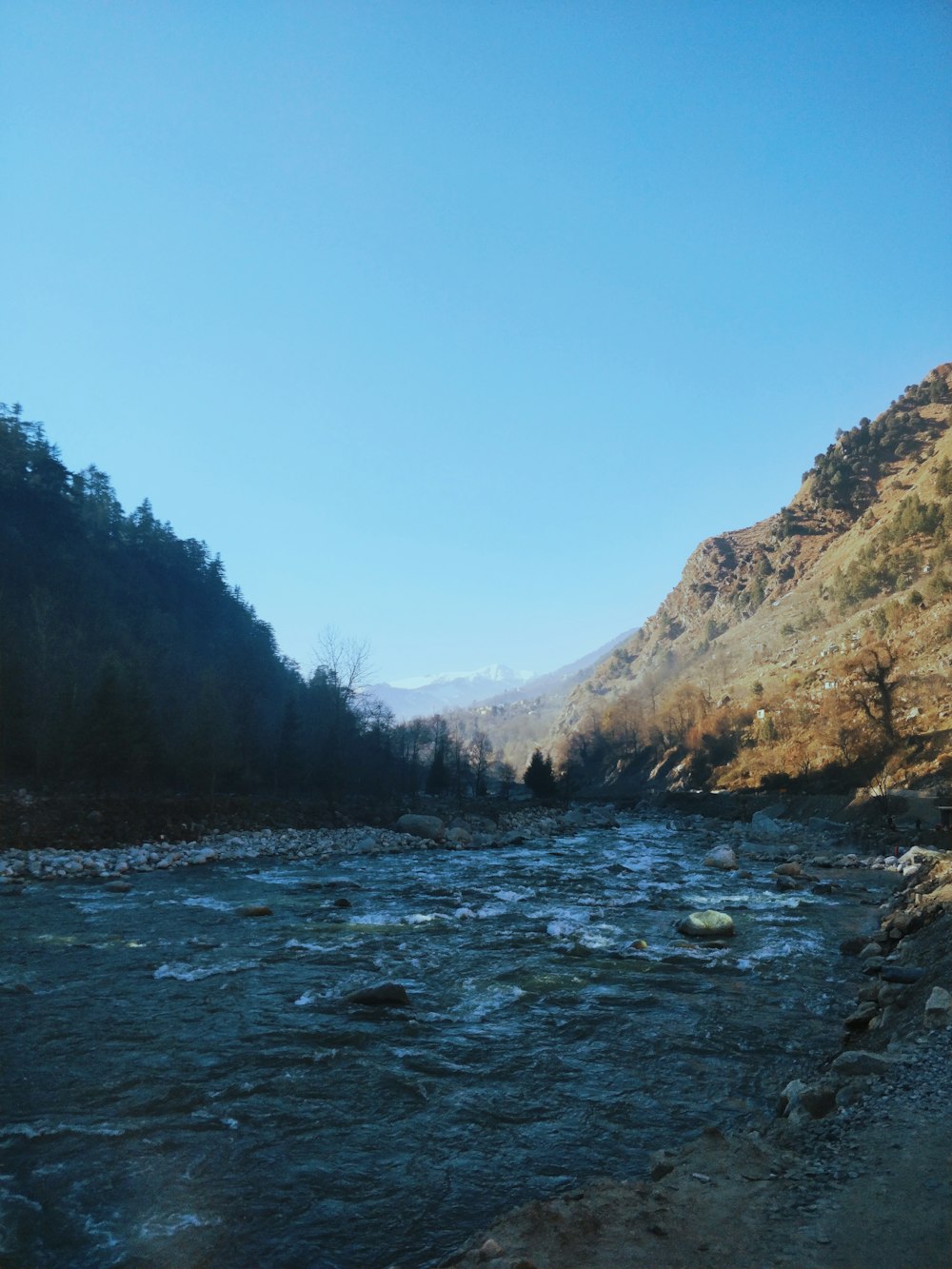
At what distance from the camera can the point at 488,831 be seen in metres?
47.6

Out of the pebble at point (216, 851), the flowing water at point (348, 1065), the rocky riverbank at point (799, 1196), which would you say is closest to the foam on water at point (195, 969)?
the flowing water at point (348, 1065)

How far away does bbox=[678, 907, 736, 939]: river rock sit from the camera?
619 inches

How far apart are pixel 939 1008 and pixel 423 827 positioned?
123 ft

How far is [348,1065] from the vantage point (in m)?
8.63

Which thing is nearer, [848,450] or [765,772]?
[765,772]

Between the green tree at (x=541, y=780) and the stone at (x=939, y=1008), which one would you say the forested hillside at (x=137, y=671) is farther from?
the stone at (x=939, y=1008)

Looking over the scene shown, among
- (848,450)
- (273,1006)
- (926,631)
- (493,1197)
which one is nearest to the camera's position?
(493,1197)

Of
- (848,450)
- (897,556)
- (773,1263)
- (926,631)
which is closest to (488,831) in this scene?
(773,1263)

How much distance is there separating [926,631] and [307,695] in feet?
275

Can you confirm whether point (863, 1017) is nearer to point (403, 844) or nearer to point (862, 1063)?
point (862, 1063)

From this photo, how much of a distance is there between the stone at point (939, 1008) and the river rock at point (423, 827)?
3507cm

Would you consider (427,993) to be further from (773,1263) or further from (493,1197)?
(773,1263)

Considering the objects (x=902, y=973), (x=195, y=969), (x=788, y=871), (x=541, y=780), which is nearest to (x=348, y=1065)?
(x=195, y=969)

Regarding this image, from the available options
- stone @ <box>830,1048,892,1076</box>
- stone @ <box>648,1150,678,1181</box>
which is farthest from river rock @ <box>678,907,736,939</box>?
stone @ <box>648,1150,678,1181</box>
